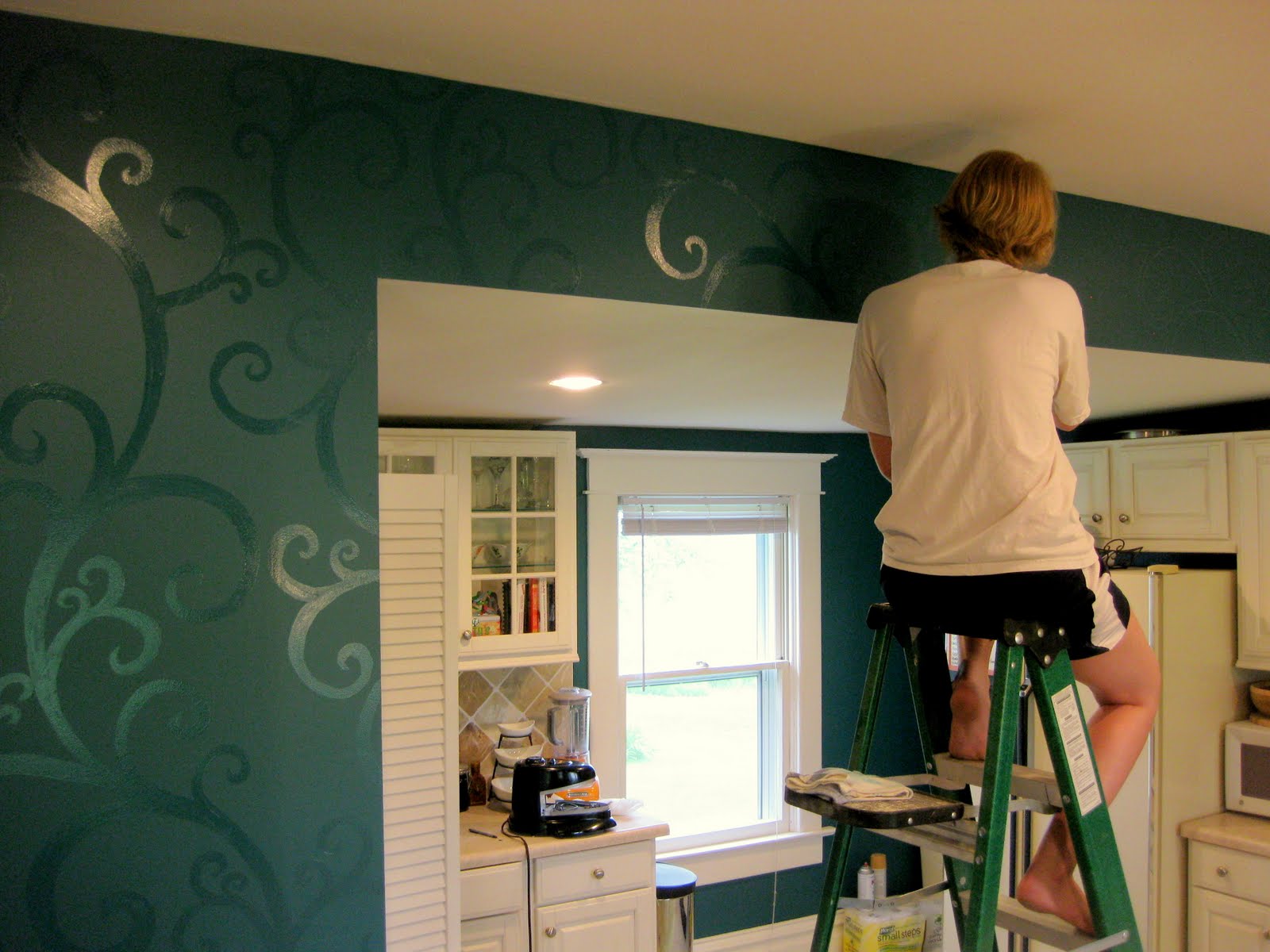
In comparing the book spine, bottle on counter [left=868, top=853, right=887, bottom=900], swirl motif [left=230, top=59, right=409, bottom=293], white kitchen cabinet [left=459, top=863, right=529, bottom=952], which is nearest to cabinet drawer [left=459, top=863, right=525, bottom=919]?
white kitchen cabinet [left=459, top=863, right=529, bottom=952]

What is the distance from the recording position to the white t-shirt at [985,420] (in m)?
1.42

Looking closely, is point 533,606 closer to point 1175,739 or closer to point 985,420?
point 1175,739

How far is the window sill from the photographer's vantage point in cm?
460

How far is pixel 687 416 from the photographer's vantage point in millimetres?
4125

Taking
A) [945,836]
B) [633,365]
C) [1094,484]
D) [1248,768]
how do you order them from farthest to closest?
[1094,484], [1248,768], [633,365], [945,836]

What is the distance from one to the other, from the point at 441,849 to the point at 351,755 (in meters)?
0.40

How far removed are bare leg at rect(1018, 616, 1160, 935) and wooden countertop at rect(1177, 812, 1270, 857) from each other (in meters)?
2.28

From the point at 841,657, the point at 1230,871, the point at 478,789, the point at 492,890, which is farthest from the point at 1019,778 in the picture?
the point at 841,657

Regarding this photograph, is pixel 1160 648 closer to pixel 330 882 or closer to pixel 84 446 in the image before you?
pixel 330 882

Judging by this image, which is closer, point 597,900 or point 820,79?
point 820,79

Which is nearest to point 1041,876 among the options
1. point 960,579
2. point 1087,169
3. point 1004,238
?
point 960,579

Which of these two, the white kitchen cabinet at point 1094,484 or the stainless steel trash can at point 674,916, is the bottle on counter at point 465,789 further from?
the white kitchen cabinet at point 1094,484

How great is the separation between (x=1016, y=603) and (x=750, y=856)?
145 inches

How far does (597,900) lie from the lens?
3.58 meters
